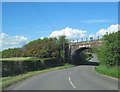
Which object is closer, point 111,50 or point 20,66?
point 111,50

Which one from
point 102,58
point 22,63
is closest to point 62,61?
point 22,63

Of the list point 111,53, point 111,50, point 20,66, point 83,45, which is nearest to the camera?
point 111,50

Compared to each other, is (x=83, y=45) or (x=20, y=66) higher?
(x=83, y=45)

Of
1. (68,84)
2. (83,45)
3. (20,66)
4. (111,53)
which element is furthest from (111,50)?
(83,45)

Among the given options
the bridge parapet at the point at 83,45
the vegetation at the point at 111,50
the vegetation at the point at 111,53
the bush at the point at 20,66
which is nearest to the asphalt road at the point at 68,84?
the vegetation at the point at 111,53

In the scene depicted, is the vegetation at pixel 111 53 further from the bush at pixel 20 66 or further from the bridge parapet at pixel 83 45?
the bridge parapet at pixel 83 45

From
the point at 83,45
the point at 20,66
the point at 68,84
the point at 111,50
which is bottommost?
the point at 20,66

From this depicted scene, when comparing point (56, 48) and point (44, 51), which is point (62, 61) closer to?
point (56, 48)

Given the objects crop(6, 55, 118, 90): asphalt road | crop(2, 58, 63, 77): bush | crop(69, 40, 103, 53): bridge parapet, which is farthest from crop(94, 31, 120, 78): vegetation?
crop(69, 40, 103, 53): bridge parapet

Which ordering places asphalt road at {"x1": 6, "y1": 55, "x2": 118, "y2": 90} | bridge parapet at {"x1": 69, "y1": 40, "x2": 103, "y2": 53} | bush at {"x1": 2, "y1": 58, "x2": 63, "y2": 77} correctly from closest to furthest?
asphalt road at {"x1": 6, "y1": 55, "x2": 118, "y2": 90} < bush at {"x1": 2, "y1": 58, "x2": 63, "y2": 77} < bridge parapet at {"x1": 69, "y1": 40, "x2": 103, "y2": 53}

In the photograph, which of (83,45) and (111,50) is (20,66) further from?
(83,45)

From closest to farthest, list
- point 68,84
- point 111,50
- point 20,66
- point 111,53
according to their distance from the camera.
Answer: point 68,84 < point 111,50 < point 111,53 < point 20,66

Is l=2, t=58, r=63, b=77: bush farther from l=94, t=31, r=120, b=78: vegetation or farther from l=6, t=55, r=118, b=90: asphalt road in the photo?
l=94, t=31, r=120, b=78: vegetation

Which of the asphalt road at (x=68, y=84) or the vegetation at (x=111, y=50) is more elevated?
the vegetation at (x=111, y=50)
